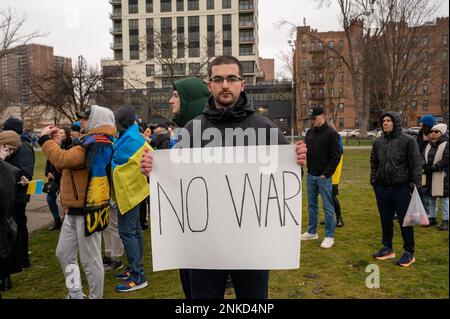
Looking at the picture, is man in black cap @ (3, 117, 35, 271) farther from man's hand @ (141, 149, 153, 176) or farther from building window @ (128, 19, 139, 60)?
building window @ (128, 19, 139, 60)

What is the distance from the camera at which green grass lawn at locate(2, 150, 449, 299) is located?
3.99 meters

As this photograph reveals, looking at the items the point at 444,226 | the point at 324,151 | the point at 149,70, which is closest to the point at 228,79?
the point at 324,151

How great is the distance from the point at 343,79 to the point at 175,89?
70.6 metres

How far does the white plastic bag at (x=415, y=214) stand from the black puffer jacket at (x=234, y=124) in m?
3.04

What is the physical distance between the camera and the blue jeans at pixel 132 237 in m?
4.07

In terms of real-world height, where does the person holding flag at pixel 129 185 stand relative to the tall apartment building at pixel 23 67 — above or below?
below

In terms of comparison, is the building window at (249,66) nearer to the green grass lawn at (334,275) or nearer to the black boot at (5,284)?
the green grass lawn at (334,275)

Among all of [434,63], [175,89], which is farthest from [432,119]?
[434,63]

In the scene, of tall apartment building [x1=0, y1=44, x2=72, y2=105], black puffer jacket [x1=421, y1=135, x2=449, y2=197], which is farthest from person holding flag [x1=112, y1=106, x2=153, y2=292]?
tall apartment building [x1=0, y1=44, x2=72, y2=105]

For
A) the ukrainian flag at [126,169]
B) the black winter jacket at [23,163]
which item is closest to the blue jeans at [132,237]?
the ukrainian flag at [126,169]

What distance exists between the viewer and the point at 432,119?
6832mm

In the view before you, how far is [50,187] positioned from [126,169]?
3130mm

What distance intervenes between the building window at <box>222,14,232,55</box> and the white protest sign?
62.8 m
